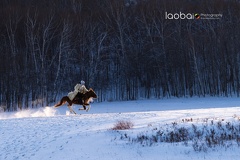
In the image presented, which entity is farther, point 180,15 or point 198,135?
point 180,15

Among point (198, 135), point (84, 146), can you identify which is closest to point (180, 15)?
point (198, 135)

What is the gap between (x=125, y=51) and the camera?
1912 inches

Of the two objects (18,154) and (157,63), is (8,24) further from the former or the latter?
(18,154)

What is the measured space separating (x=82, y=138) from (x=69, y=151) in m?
1.61

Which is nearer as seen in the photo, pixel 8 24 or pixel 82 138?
pixel 82 138

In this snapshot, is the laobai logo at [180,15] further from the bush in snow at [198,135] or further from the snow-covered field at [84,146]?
the bush in snow at [198,135]

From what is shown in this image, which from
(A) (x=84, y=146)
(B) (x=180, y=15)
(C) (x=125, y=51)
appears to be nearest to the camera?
(A) (x=84, y=146)

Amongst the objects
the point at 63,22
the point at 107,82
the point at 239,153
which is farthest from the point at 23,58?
the point at 239,153

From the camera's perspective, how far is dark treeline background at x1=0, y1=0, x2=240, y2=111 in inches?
1748

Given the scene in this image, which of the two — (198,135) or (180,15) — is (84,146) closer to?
(198,135)

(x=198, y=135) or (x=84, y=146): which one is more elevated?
(x=198, y=135)

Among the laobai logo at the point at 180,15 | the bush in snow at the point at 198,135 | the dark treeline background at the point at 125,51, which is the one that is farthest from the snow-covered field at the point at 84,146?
the laobai logo at the point at 180,15

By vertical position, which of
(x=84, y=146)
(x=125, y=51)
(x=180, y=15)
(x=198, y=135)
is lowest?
(x=84, y=146)

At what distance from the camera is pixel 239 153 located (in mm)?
8766
